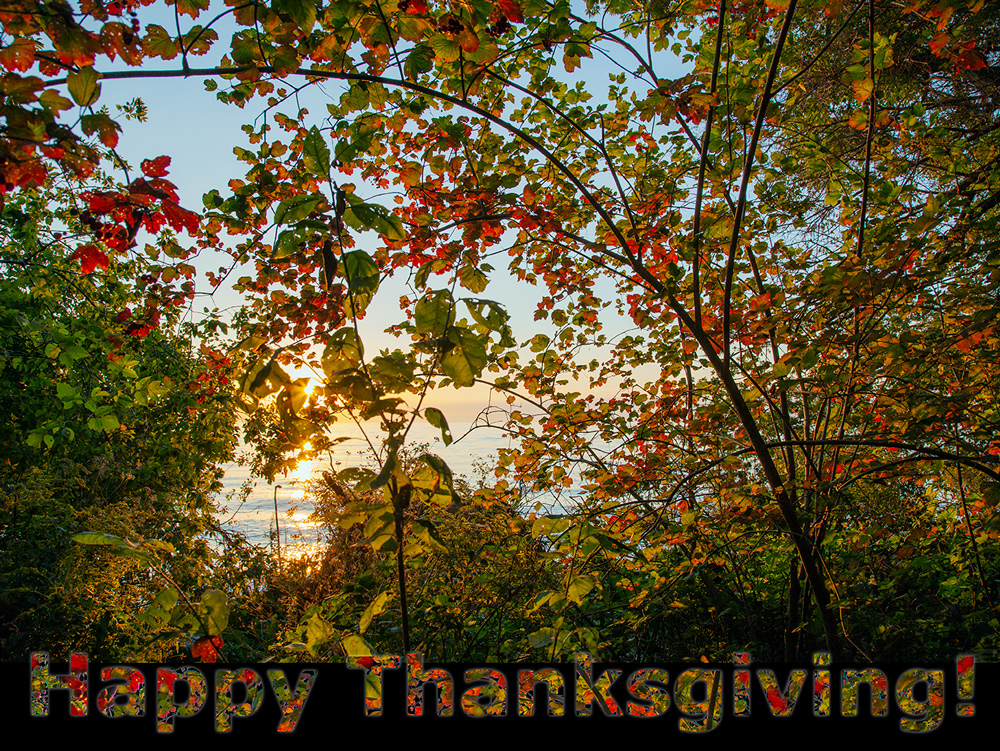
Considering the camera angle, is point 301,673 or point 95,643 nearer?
point 301,673

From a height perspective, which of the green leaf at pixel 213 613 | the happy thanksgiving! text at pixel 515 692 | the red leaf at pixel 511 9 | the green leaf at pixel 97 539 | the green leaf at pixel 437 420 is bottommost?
the happy thanksgiving! text at pixel 515 692

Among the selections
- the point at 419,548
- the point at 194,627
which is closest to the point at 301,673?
the point at 194,627

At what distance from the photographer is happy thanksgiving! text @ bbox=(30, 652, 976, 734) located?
1153 millimetres

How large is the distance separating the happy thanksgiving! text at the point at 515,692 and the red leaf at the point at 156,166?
3.41ft

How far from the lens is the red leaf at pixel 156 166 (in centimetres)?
123

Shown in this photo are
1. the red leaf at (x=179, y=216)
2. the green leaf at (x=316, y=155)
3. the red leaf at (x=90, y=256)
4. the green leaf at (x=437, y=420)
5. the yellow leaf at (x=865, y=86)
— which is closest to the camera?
the green leaf at (x=437, y=420)

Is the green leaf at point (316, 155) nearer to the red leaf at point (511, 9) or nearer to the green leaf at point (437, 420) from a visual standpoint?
the green leaf at point (437, 420)

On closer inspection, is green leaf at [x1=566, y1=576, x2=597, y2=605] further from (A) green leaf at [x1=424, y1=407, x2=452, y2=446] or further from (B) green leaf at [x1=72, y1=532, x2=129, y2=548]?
(B) green leaf at [x1=72, y1=532, x2=129, y2=548]

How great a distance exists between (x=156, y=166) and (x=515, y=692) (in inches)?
58.6

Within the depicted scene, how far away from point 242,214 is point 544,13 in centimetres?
109

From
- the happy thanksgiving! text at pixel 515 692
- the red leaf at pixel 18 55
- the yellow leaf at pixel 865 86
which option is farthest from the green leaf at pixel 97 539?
the yellow leaf at pixel 865 86

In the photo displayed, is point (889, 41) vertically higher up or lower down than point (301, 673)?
higher up

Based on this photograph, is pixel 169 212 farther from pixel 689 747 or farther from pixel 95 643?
pixel 95 643

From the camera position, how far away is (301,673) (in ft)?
4.02
